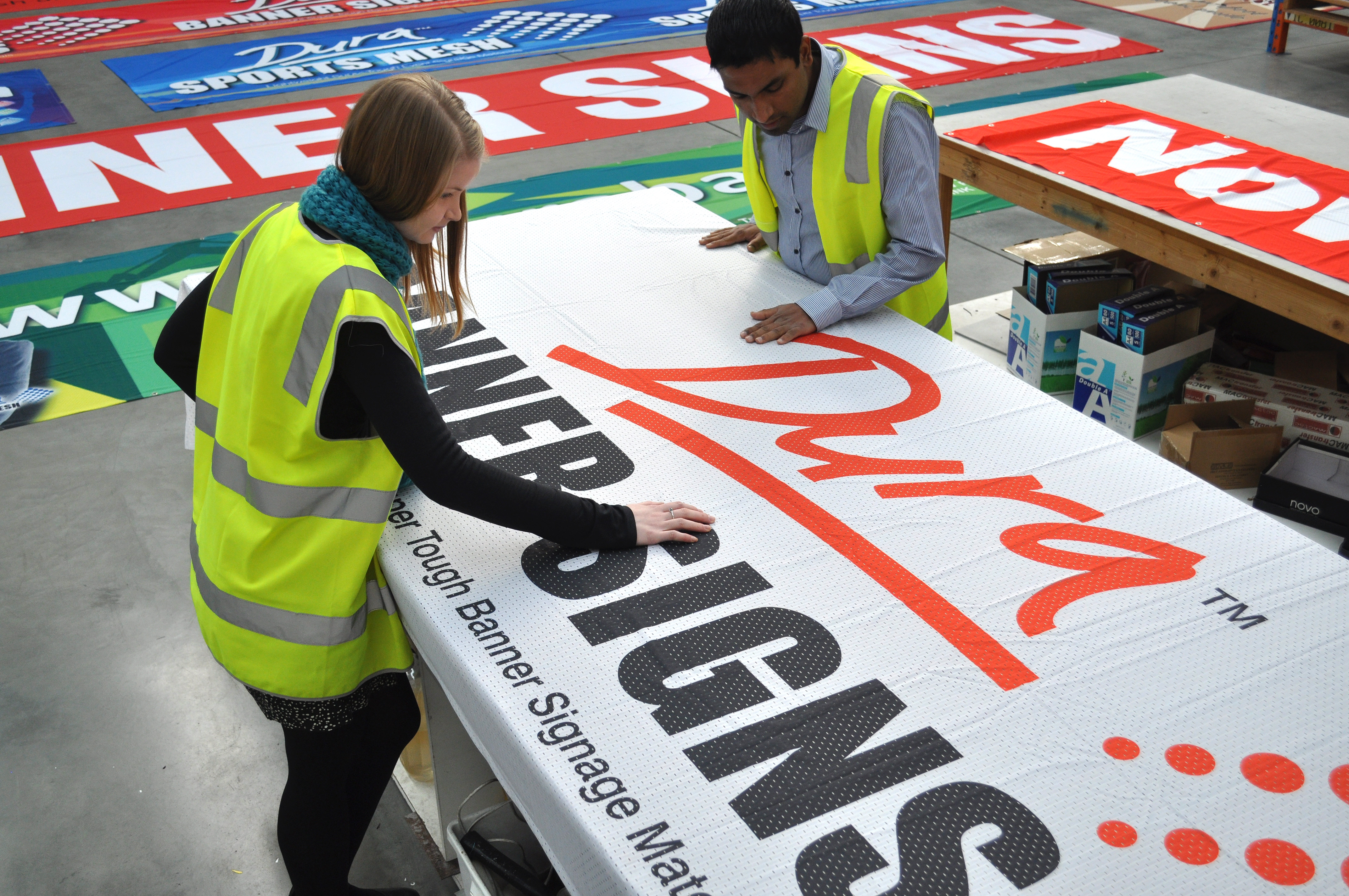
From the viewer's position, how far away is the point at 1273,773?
121 centimetres

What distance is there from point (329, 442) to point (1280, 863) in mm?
1194

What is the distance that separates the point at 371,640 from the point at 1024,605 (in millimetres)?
925

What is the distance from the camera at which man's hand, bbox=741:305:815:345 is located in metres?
2.18

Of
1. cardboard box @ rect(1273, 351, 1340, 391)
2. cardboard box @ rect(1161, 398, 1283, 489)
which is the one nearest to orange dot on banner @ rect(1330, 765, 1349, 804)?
cardboard box @ rect(1161, 398, 1283, 489)

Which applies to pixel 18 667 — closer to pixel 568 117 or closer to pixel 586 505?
pixel 586 505

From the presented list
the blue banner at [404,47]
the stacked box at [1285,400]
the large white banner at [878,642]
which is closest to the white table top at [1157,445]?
the stacked box at [1285,400]

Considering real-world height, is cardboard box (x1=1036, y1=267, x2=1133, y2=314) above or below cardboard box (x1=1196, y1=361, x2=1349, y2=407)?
above

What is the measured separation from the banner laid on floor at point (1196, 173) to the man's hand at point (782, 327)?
116 cm

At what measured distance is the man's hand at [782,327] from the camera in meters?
2.18

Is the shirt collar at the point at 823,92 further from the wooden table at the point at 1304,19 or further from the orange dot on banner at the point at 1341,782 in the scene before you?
the wooden table at the point at 1304,19

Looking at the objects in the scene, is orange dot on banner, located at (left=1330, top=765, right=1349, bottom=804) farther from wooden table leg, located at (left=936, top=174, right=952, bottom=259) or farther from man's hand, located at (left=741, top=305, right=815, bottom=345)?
wooden table leg, located at (left=936, top=174, right=952, bottom=259)

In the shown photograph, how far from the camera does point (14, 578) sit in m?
2.79

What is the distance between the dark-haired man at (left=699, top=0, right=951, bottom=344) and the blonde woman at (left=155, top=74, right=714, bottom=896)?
0.77 m

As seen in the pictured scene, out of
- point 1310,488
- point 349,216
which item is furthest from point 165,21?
point 1310,488
